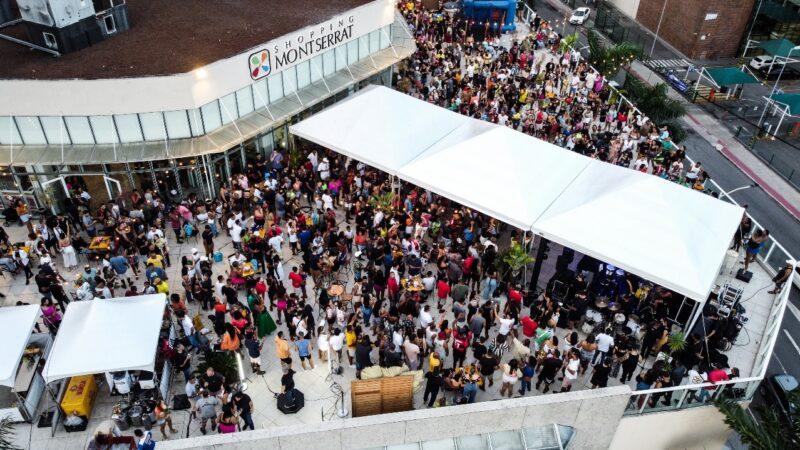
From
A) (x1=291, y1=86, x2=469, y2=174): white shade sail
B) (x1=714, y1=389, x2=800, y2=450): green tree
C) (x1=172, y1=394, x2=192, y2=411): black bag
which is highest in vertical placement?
(x1=291, y1=86, x2=469, y2=174): white shade sail

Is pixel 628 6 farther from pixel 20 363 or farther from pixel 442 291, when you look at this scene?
pixel 20 363

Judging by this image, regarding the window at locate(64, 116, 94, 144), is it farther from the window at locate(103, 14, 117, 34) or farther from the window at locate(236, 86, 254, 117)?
the window at locate(236, 86, 254, 117)

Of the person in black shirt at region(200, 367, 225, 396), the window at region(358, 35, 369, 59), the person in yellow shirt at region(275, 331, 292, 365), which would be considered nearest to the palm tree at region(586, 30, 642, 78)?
the window at region(358, 35, 369, 59)

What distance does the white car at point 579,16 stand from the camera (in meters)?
45.2

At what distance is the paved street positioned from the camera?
18.4m

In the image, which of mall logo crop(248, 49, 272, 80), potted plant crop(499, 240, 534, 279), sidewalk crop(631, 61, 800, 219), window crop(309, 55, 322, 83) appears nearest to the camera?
potted plant crop(499, 240, 534, 279)

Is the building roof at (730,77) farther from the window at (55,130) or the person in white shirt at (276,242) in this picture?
the window at (55,130)

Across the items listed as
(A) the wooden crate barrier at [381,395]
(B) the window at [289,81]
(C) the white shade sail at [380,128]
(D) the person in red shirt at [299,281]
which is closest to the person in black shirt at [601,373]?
(A) the wooden crate barrier at [381,395]

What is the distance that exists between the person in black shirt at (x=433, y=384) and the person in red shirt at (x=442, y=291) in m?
2.83

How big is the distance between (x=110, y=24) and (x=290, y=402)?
589 inches

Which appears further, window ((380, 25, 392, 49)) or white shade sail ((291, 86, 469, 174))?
window ((380, 25, 392, 49))

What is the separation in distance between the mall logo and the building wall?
31834 mm

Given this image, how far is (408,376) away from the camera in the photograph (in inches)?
526

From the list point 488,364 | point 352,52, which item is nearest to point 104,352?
point 488,364
